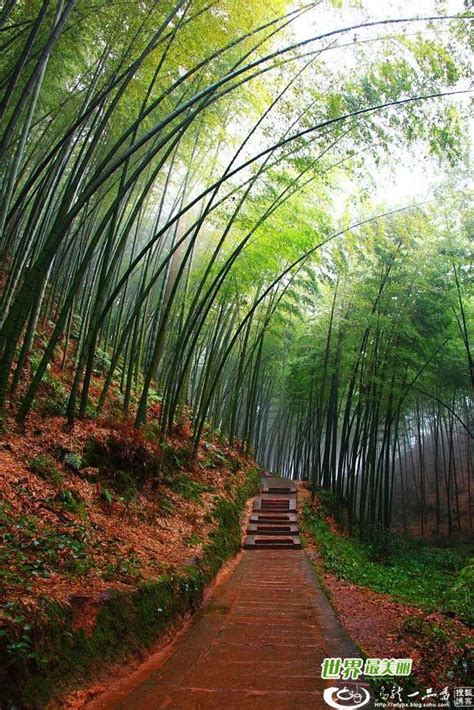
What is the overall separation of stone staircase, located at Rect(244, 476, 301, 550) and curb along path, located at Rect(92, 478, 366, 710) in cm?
145

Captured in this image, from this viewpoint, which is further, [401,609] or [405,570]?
[405,570]

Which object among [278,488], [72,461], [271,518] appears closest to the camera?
[72,461]

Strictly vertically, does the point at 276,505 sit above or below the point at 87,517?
below

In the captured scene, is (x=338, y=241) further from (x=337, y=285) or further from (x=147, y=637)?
(x=147, y=637)

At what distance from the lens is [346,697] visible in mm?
1851

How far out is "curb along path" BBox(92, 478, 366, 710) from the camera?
1.84m

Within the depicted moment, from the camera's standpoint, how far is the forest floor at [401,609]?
6.94 feet

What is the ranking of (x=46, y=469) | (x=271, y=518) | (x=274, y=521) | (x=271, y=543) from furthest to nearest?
(x=271, y=518), (x=274, y=521), (x=271, y=543), (x=46, y=469)

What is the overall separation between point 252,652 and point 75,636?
3.42 feet

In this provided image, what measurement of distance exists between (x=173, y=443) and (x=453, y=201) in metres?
6.43

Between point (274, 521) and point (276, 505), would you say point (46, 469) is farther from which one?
point (276, 505)

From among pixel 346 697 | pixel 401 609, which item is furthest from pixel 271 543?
pixel 346 697

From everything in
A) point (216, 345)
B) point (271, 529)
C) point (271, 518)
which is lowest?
point (271, 529)

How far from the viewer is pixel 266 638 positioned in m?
2.58
